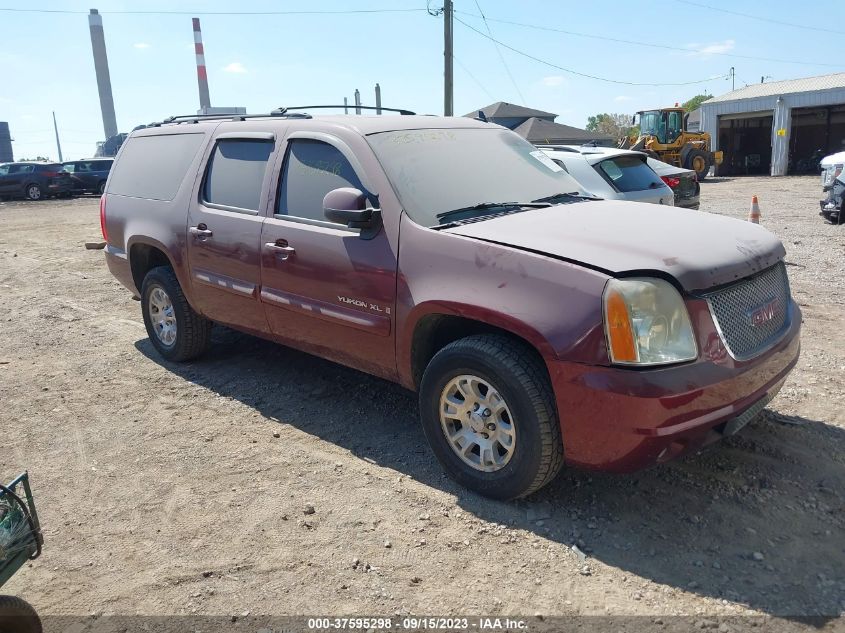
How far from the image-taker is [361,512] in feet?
11.2

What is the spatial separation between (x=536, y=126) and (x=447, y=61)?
21037mm

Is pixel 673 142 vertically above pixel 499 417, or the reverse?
pixel 673 142

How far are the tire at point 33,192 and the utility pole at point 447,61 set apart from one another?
1664cm

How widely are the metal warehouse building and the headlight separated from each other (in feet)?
109

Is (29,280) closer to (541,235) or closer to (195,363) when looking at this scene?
(195,363)

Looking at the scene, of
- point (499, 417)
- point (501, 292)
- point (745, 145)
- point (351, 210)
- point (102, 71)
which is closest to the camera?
point (501, 292)

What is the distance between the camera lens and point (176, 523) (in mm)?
3398

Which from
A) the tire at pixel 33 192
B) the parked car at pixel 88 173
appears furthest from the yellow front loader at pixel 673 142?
the tire at pixel 33 192

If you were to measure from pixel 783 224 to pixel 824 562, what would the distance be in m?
11.6

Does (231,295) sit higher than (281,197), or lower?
lower

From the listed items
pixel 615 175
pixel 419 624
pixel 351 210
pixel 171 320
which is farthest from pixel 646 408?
pixel 615 175

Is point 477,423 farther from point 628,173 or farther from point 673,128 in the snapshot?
point 673,128

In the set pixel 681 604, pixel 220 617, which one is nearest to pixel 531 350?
pixel 681 604

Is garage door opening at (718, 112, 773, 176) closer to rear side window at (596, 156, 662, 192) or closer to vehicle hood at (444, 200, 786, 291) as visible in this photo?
rear side window at (596, 156, 662, 192)
